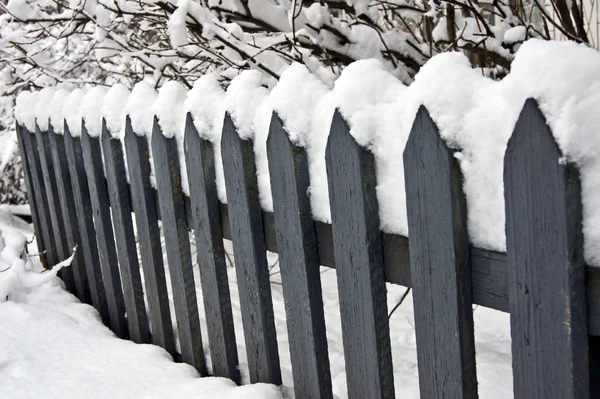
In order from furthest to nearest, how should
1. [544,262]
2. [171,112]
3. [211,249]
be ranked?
[171,112]
[211,249]
[544,262]

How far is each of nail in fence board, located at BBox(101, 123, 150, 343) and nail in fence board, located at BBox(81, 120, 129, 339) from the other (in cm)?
9

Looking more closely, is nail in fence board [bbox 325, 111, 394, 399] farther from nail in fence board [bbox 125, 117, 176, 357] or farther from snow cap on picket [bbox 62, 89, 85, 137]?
snow cap on picket [bbox 62, 89, 85, 137]

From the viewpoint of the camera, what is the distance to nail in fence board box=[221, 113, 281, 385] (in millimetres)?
1903

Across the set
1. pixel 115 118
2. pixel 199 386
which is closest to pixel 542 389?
pixel 199 386

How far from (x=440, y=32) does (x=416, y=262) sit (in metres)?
1.58

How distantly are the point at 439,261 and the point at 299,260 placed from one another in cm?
52

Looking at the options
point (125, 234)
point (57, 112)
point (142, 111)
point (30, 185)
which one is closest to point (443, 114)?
point (142, 111)

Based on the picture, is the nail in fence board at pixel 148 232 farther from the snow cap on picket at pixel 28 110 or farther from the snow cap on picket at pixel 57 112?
the snow cap on picket at pixel 28 110

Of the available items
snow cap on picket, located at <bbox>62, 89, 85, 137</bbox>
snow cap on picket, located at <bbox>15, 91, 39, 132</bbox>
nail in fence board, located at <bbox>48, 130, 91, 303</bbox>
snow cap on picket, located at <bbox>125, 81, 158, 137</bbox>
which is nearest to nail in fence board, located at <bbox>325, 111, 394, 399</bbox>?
snow cap on picket, located at <bbox>125, 81, 158, 137</bbox>

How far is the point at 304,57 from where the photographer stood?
2496 millimetres

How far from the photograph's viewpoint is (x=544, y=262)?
1125 mm

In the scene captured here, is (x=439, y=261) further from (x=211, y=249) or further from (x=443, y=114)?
(x=211, y=249)

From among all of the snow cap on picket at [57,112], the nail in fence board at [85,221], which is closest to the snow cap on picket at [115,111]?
the nail in fence board at [85,221]

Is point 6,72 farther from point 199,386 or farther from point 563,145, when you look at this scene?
point 563,145
